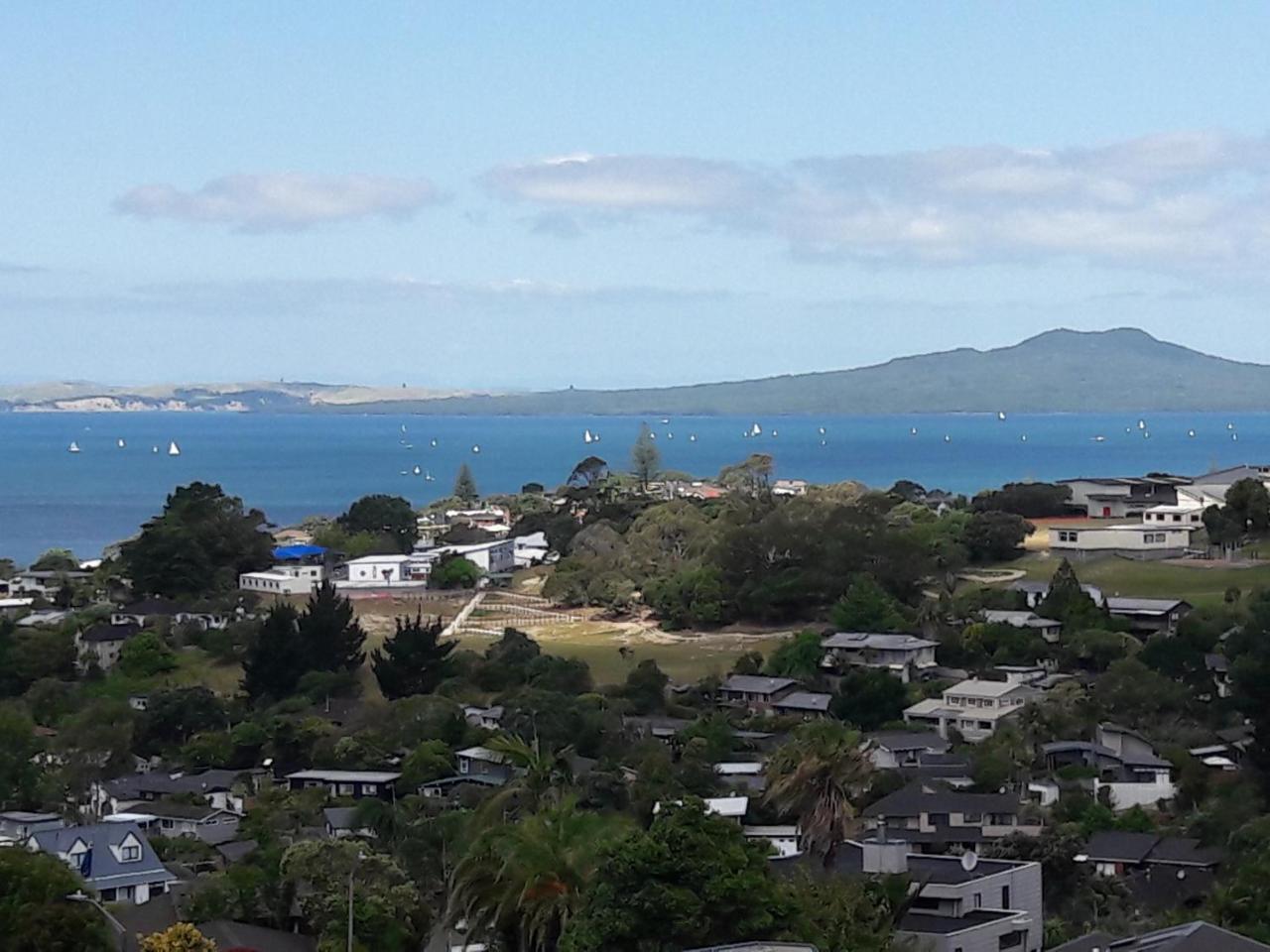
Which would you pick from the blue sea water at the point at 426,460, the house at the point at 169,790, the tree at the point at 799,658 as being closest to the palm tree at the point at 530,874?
the house at the point at 169,790

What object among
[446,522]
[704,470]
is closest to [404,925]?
[446,522]

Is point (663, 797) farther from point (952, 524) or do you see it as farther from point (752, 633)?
point (952, 524)

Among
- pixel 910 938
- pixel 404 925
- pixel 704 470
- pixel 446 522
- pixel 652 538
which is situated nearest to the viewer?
pixel 910 938

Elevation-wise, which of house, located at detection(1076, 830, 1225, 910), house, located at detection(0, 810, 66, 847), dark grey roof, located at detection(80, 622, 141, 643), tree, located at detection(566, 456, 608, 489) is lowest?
house, located at detection(1076, 830, 1225, 910)

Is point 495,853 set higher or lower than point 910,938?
higher

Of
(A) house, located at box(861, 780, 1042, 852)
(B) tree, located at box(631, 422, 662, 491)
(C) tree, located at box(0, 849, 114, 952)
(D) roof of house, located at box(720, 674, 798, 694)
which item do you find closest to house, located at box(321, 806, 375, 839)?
(A) house, located at box(861, 780, 1042, 852)

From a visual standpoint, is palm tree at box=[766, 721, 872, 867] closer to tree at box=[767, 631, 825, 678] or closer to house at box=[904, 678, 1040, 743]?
house at box=[904, 678, 1040, 743]

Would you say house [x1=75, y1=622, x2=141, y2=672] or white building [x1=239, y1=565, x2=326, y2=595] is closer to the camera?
house [x1=75, y1=622, x2=141, y2=672]
